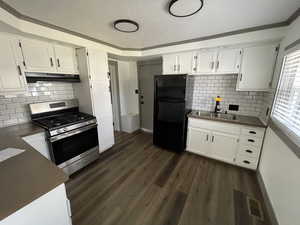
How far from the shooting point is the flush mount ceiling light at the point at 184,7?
127 cm

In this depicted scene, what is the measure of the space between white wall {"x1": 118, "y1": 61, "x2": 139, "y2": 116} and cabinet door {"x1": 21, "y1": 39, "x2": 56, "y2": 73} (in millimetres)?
1726

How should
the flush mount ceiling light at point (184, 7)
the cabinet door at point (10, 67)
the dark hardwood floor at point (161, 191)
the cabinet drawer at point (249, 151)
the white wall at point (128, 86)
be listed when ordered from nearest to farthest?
the flush mount ceiling light at point (184, 7) < the dark hardwood floor at point (161, 191) < the cabinet door at point (10, 67) < the cabinet drawer at point (249, 151) < the white wall at point (128, 86)

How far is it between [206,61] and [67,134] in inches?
111

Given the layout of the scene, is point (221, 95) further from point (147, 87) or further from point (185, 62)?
point (147, 87)

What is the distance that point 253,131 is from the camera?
81.4 inches

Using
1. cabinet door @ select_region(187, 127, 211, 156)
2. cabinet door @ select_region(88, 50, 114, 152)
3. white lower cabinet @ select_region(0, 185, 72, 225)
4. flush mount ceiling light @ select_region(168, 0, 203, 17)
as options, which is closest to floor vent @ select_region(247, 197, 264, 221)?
cabinet door @ select_region(187, 127, 211, 156)

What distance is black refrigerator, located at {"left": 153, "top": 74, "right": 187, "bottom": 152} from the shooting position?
8.23 feet

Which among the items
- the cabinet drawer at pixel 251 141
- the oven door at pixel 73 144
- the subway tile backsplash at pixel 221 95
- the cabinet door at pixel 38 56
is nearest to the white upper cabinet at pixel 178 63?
the subway tile backsplash at pixel 221 95

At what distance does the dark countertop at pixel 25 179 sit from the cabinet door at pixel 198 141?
91.6 inches

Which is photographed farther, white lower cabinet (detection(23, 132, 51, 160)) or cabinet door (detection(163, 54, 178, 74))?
cabinet door (detection(163, 54, 178, 74))

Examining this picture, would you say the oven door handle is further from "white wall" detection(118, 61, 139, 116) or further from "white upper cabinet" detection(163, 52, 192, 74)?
"white upper cabinet" detection(163, 52, 192, 74)

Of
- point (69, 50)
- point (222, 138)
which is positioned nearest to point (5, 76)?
point (69, 50)

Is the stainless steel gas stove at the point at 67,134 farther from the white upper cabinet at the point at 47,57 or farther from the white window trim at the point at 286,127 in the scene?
the white window trim at the point at 286,127

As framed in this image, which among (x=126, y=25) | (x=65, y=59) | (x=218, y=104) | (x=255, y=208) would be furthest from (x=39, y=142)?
(x=218, y=104)
